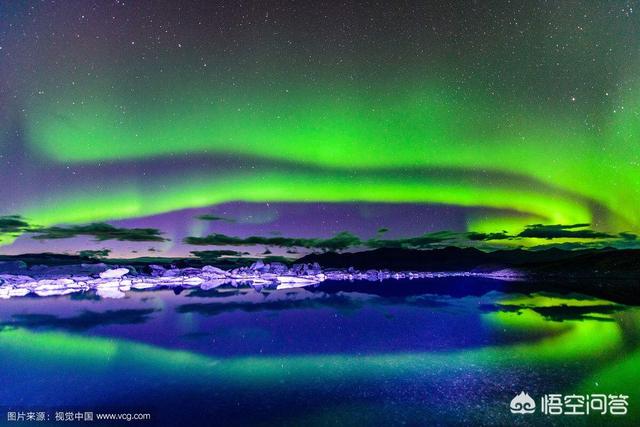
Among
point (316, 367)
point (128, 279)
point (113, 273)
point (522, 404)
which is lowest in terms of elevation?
point (128, 279)

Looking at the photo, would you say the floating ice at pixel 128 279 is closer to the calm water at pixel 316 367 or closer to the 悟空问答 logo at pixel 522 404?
the calm water at pixel 316 367

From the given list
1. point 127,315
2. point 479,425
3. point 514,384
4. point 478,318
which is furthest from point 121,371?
point 478,318

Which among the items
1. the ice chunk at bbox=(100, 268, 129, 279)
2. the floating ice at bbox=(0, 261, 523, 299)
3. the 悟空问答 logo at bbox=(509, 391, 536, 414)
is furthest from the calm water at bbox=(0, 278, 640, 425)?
the ice chunk at bbox=(100, 268, 129, 279)

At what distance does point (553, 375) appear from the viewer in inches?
507

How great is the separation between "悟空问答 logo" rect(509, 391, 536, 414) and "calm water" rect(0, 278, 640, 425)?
0.19m

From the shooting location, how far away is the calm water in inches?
395

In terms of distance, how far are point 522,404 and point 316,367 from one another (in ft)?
21.8

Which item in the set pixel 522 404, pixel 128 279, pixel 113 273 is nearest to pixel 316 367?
pixel 522 404

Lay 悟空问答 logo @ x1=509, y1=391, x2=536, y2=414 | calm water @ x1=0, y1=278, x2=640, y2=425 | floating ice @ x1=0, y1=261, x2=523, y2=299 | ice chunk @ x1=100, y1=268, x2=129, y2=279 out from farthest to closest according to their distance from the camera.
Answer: ice chunk @ x1=100, y1=268, x2=129, y2=279, floating ice @ x1=0, y1=261, x2=523, y2=299, calm water @ x1=0, y1=278, x2=640, y2=425, 悟空问答 logo @ x1=509, y1=391, x2=536, y2=414

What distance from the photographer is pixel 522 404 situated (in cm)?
1019

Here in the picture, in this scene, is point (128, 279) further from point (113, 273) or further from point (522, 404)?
point (522, 404)

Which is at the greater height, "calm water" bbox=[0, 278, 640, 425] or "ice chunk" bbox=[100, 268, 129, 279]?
"calm water" bbox=[0, 278, 640, 425]

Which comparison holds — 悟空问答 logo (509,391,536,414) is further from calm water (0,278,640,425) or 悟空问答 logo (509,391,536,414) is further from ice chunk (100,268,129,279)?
ice chunk (100,268,129,279)

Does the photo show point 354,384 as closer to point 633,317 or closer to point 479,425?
point 479,425
